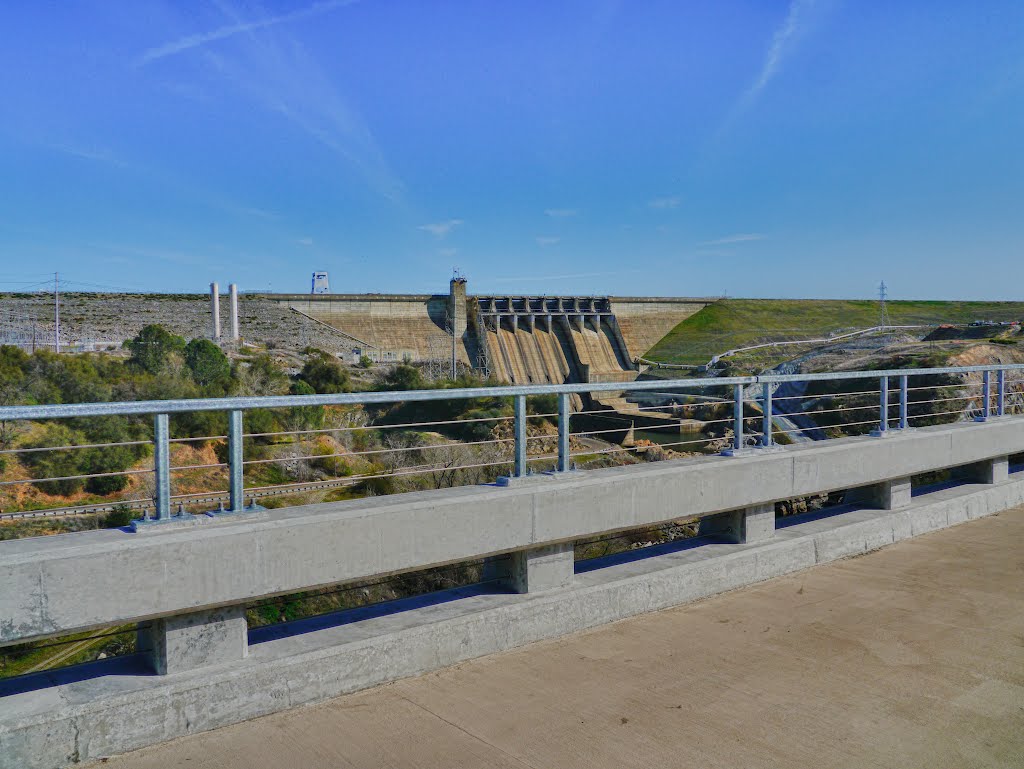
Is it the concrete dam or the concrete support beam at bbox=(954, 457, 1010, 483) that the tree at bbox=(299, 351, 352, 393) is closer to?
the concrete dam

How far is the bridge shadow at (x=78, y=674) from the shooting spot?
363 cm

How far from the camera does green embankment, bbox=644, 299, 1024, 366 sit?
270ft

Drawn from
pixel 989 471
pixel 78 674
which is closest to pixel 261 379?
pixel 989 471

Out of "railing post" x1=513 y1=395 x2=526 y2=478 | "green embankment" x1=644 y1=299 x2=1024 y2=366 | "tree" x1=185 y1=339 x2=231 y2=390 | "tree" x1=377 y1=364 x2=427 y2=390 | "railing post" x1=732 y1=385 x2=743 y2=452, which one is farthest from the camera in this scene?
"green embankment" x1=644 y1=299 x2=1024 y2=366

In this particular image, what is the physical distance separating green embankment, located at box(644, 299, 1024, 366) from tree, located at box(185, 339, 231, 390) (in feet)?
149

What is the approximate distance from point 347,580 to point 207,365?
1418 inches

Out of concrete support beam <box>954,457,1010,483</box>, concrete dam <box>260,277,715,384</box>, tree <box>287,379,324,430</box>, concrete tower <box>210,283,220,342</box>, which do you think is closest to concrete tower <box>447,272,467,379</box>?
concrete dam <box>260,277,715,384</box>

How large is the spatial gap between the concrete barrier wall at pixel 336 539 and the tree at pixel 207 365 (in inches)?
1203

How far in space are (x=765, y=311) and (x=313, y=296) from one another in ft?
185

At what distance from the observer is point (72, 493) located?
19.1m

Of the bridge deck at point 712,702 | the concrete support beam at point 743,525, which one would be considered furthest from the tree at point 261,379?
the bridge deck at point 712,702

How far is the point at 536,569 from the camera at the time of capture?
5.08 metres

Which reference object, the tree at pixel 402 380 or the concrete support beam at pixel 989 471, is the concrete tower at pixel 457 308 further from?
the concrete support beam at pixel 989 471

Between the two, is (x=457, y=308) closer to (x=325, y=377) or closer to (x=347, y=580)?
(x=325, y=377)
